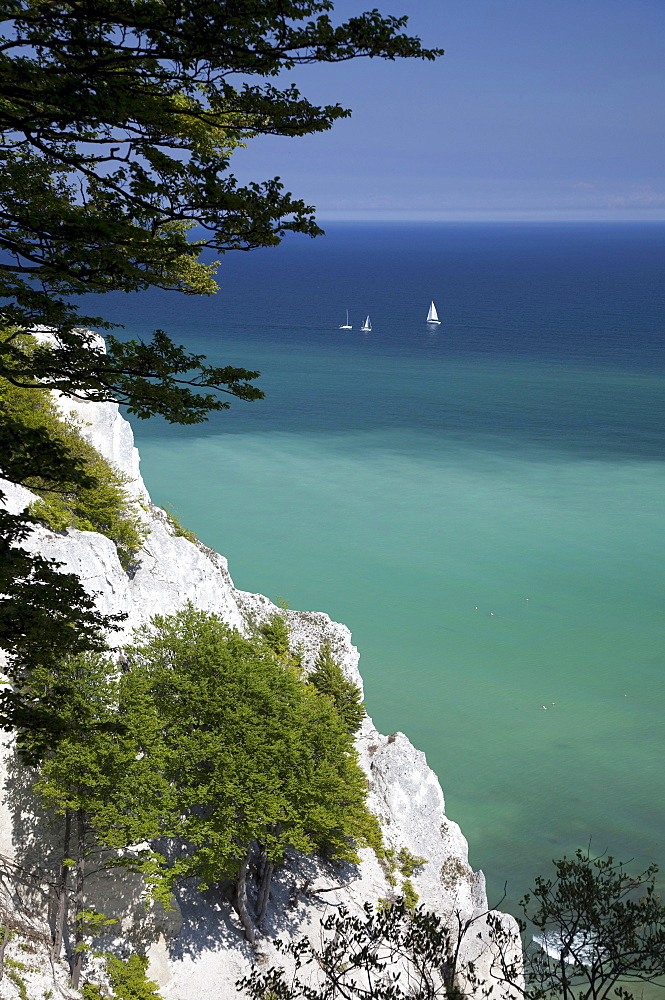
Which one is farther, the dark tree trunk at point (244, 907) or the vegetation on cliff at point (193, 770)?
the dark tree trunk at point (244, 907)

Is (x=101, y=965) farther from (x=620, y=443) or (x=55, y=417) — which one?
(x=620, y=443)

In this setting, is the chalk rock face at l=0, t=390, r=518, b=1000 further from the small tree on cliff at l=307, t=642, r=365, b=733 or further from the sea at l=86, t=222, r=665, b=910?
the sea at l=86, t=222, r=665, b=910

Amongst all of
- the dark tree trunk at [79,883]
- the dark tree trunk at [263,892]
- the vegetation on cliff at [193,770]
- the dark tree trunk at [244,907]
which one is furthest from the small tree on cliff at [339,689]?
the dark tree trunk at [79,883]

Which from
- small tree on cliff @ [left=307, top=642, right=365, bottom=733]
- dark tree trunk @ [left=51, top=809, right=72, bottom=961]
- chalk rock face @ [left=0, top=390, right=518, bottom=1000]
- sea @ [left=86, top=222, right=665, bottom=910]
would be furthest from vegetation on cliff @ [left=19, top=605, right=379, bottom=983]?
sea @ [left=86, top=222, right=665, bottom=910]

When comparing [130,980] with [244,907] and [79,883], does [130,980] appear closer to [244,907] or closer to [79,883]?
[79,883]

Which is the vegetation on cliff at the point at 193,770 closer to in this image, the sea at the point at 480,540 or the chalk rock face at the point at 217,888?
the chalk rock face at the point at 217,888

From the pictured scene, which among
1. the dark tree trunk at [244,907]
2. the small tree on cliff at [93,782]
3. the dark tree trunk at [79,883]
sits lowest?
the dark tree trunk at [244,907]
